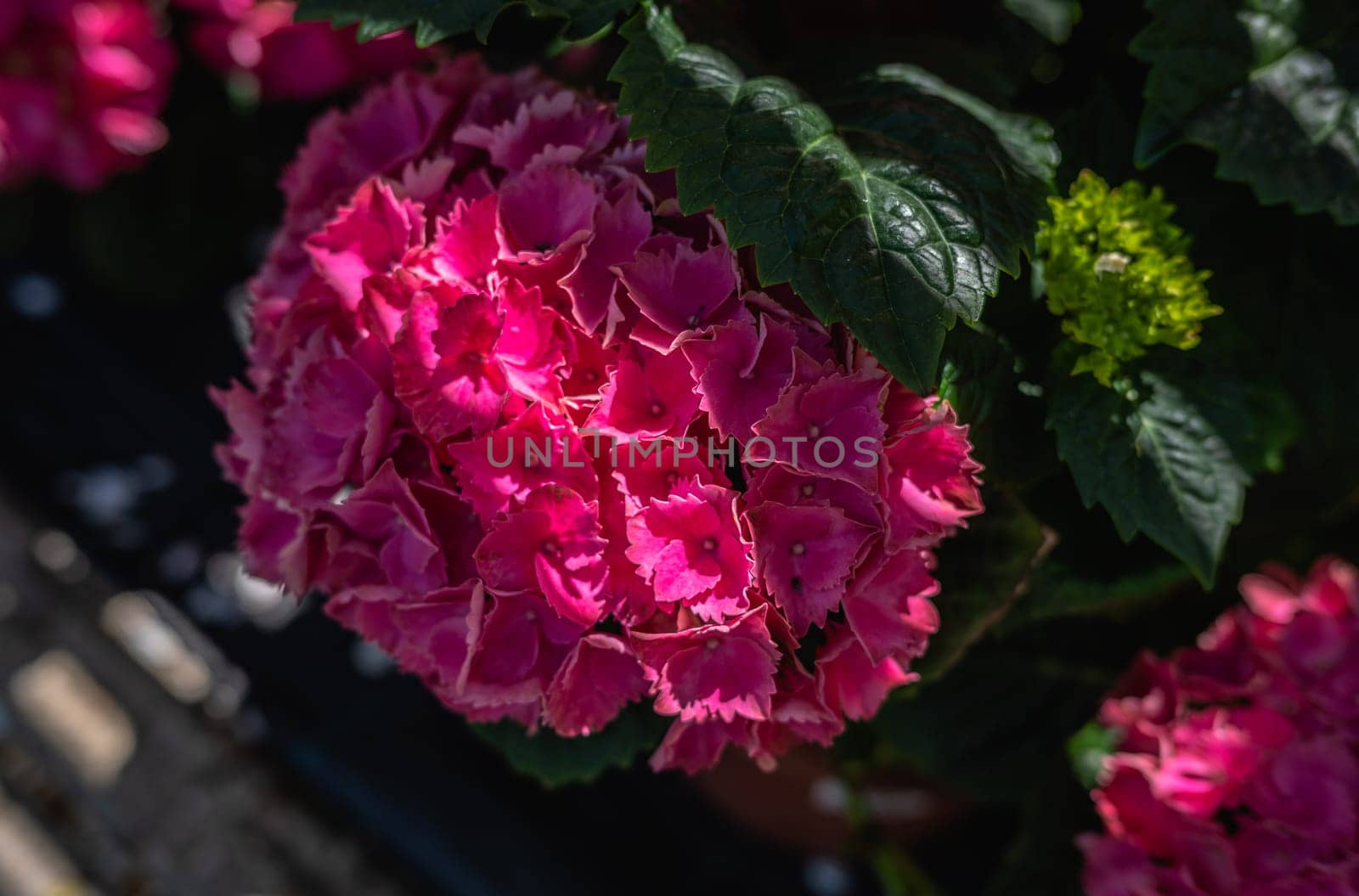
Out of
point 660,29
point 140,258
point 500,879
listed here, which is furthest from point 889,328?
point 140,258

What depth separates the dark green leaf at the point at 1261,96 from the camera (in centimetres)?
63

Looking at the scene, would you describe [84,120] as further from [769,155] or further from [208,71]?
[769,155]

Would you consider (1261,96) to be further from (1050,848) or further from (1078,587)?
(1050,848)

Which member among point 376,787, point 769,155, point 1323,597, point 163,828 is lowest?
point 163,828

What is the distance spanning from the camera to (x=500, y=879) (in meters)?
1.13

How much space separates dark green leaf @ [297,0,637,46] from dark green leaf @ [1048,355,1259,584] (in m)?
0.33

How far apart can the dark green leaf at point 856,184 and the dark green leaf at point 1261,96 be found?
3.1 inches

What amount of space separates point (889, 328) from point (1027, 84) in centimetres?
44

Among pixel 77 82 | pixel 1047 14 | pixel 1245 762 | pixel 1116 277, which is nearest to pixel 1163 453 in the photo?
pixel 1116 277

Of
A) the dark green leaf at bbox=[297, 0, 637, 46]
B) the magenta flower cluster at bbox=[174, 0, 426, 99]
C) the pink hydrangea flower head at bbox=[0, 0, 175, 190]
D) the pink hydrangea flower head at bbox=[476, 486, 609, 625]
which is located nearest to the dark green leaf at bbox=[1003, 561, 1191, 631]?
the pink hydrangea flower head at bbox=[476, 486, 609, 625]

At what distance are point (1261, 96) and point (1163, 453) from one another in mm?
230

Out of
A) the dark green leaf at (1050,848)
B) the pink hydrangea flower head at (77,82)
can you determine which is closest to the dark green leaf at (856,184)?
the dark green leaf at (1050,848)

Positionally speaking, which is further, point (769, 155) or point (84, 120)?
point (84, 120)

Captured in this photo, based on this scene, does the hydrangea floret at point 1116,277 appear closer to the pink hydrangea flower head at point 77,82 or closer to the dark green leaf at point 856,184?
the dark green leaf at point 856,184
